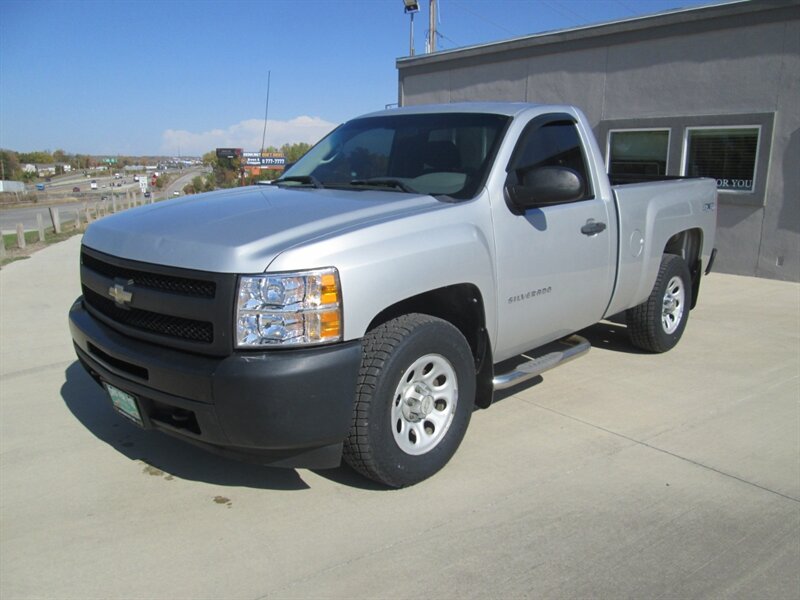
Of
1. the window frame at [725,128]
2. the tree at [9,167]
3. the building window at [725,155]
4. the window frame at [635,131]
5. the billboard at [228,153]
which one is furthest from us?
the tree at [9,167]

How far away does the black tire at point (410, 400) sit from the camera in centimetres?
302

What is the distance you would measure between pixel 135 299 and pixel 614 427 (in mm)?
2993

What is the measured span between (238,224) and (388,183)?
107 cm

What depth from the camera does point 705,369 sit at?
5.45m

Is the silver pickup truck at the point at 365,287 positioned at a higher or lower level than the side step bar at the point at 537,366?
higher

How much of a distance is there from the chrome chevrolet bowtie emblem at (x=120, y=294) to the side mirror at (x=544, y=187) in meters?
2.11

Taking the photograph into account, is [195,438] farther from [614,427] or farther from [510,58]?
[510,58]

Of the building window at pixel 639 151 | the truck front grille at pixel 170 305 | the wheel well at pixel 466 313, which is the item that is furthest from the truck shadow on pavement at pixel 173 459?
the building window at pixel 639 151

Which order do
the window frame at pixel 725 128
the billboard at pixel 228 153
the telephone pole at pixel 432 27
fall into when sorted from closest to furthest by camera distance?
the window frame at pixel 725 128, the telephone pole at pixel 432 27, the billboard at pixel 228 153

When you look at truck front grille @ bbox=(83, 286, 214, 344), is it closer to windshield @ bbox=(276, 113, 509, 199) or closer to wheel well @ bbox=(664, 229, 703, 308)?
windshield @ bbox=(276, 113, 509, 199)

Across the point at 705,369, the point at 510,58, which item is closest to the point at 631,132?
the point at 510,58

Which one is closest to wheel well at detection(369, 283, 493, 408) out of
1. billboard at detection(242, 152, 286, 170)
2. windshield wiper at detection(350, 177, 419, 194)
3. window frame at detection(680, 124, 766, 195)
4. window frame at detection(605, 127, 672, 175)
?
windshield wiper at detection(350, 177, 419, 194)

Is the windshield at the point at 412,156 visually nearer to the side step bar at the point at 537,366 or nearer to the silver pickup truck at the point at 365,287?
the silver pickup truck at the point at 365,287

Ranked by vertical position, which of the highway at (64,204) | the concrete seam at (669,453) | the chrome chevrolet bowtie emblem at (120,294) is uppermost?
the chrome chevrolet bowtie emblem at (120,294)
